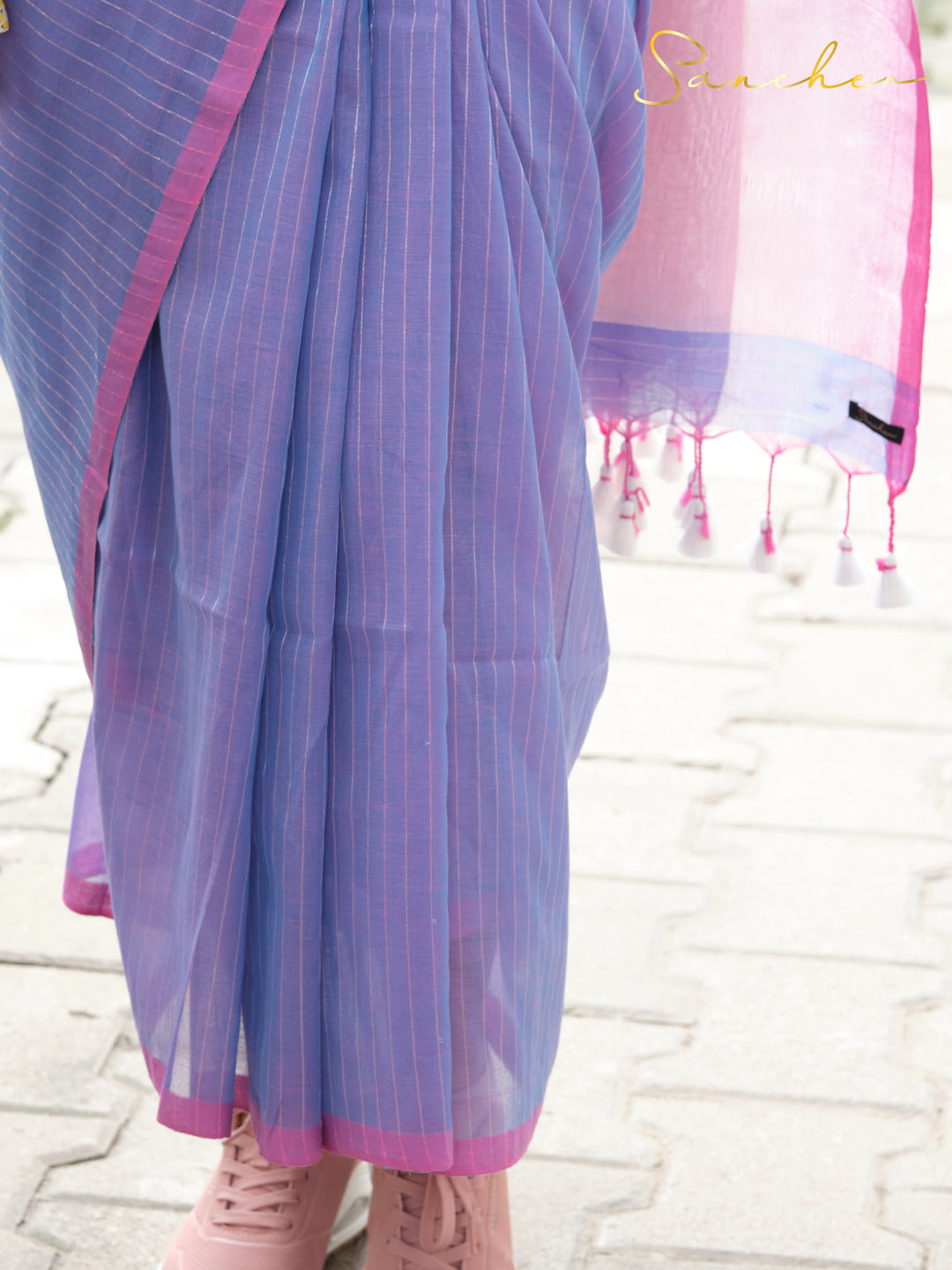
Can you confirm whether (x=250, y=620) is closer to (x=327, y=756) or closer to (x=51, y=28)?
(x=327, y=756)

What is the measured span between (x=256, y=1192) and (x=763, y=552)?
72 centimetres

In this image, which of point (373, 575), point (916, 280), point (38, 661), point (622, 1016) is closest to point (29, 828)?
point (38, 661)

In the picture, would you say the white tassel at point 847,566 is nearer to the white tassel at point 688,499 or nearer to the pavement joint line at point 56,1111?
the white tassel at point 688,499

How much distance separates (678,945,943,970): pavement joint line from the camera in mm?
1752

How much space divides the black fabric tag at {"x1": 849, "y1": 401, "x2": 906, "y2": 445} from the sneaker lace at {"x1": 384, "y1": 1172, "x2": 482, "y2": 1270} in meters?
0.69

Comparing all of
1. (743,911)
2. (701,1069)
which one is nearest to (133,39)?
(701,1069)

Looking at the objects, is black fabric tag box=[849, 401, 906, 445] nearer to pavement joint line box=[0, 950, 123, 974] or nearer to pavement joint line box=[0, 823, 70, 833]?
pavement joint line box=[0, 950, 123, 974]

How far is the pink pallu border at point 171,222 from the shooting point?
960 mm

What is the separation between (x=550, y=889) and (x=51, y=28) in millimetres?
652

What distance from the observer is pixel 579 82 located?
104 centimetres

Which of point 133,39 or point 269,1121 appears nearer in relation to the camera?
point 133,39

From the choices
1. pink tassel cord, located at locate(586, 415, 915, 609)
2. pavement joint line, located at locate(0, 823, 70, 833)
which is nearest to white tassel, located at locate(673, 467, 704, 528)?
pink tassel cord, located at locate(586, 415, 915, 609)

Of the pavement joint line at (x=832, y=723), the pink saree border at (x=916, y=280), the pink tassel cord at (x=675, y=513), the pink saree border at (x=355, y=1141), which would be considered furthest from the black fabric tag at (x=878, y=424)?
the pavement joint line at (x=832, y=723)

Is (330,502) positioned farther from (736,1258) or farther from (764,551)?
(736,1258)
